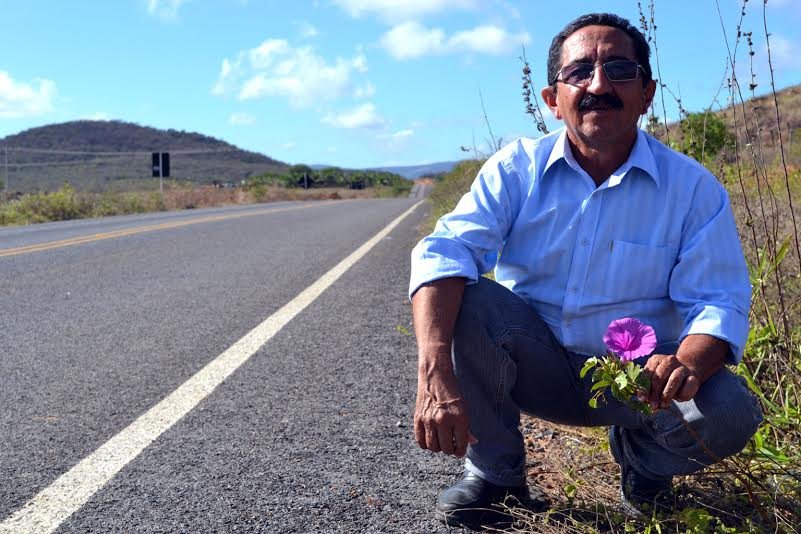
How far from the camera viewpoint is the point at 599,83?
8.18 feet

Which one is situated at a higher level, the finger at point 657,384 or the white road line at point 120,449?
the finger at point 657,384

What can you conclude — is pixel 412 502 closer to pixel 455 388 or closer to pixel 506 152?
pixel 455 388

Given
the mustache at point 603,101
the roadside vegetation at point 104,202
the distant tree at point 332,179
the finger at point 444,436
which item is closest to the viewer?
the finger at point 444,436

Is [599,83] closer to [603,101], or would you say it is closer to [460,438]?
[603,101]

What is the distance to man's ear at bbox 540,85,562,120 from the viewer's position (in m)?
2.70

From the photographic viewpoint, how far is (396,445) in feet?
10.5

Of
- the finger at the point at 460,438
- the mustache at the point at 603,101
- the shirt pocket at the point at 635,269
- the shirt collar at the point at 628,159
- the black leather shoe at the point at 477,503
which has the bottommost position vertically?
the black leather shoe at the point at 477,503

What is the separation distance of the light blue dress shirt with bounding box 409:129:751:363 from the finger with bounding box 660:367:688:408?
0.34m

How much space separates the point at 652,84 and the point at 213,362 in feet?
8.71

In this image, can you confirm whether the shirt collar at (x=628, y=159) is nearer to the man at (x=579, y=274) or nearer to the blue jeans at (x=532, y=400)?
the man at (x=579, y=274)

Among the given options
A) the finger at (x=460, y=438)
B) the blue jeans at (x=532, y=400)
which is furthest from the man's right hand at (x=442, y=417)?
the blue jeans at (x=532, y=400)

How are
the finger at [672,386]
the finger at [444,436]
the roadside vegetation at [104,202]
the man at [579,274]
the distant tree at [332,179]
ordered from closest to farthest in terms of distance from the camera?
1. the finger at [672,386]
2. the finger at [444,436]
3. the man at [579,274]
4. the roadside vegetation at [104,202]
5. the distant tree at [332,179]

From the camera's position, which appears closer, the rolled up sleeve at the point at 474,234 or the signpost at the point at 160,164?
the rolled up sleeve at the point at 474,234

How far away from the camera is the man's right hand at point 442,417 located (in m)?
2.26
